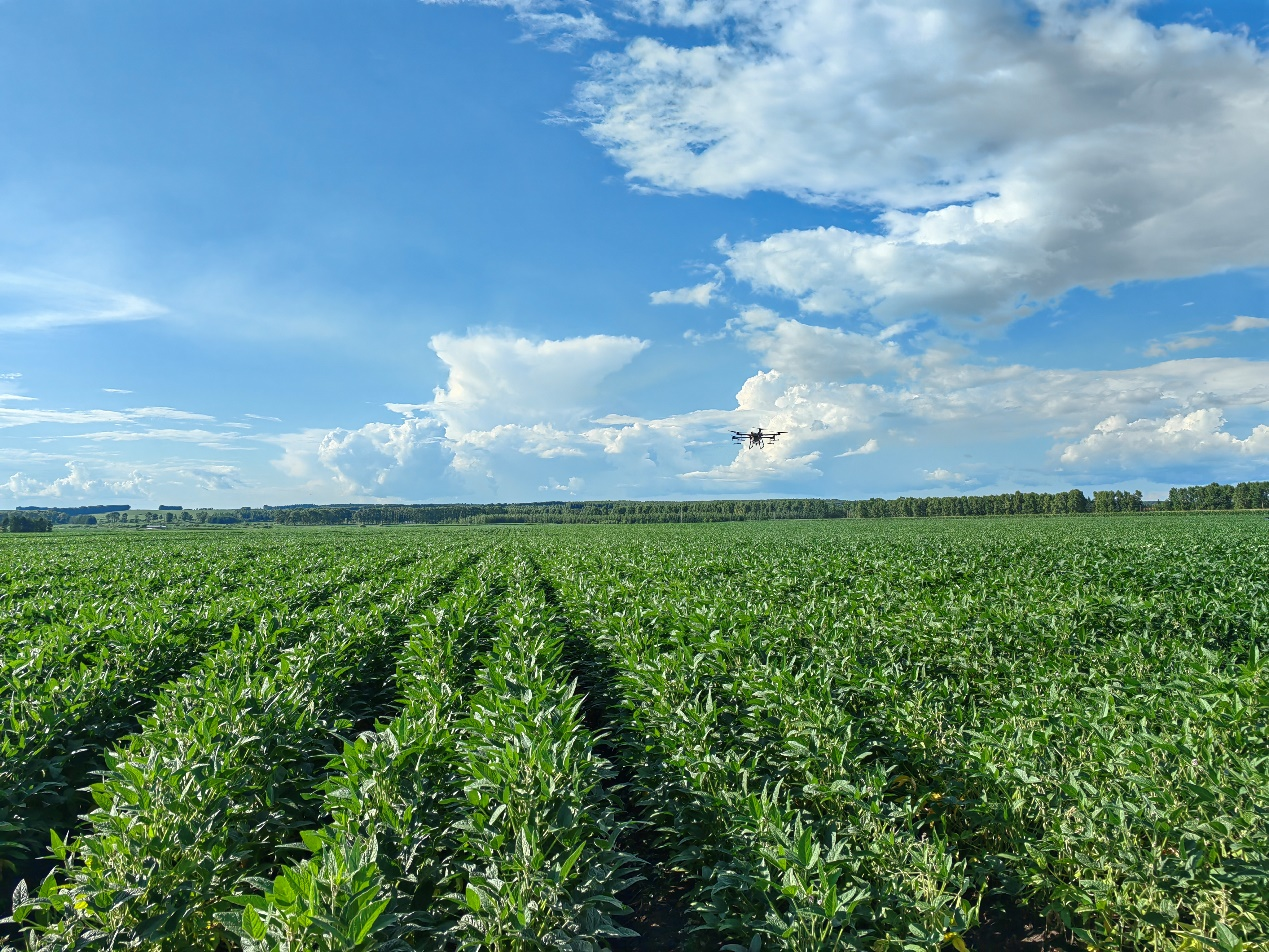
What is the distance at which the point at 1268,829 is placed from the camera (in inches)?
158

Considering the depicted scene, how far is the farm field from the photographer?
3.60 meters

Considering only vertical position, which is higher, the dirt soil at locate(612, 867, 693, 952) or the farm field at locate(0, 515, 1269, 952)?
the farm field at locate(0, 515, 1269, 952)

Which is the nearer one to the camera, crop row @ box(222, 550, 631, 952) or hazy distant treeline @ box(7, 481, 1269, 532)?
crop row @ box(222, 550, 631, 952)

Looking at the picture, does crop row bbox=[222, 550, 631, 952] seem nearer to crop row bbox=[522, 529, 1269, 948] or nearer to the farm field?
the farm field

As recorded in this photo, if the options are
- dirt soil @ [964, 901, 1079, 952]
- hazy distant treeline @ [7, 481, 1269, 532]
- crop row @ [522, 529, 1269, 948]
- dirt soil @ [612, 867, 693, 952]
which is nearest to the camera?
crop row @ [522, 529, 1269, 948]

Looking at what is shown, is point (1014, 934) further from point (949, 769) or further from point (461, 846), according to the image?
point (461, 846)

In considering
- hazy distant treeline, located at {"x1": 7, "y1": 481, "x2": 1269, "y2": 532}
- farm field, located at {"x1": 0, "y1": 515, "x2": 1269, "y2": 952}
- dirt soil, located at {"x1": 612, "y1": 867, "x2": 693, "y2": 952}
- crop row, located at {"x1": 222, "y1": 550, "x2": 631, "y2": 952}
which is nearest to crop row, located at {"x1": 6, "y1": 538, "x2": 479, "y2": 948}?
farm field, located at {"x1": 0, "y1": 515, "x2": 1269, "y2": 952}

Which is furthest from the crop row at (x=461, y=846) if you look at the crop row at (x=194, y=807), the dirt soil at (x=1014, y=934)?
the dirt soil at (x=1014, y=934)

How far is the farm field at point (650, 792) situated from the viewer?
3596 millimetres

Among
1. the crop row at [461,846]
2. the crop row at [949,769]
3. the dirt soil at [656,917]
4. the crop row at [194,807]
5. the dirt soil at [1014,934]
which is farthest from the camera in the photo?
the dirt soil at [656,917]

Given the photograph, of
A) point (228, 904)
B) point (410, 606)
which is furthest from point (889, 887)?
point (410, 606)

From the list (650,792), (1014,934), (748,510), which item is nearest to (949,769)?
(1014,934)

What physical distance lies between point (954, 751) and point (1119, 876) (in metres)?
1.71

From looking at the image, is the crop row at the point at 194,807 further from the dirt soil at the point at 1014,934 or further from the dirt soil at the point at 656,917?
the dirt soil at the point at 1014,934
